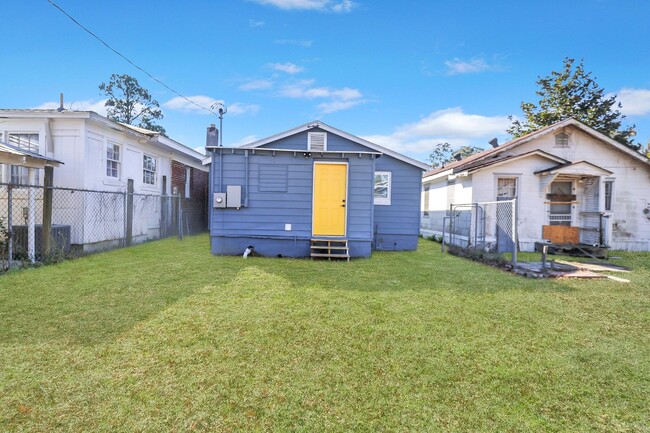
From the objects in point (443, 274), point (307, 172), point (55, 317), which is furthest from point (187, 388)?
point (307, 172)

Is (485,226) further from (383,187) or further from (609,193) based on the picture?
(609,193)

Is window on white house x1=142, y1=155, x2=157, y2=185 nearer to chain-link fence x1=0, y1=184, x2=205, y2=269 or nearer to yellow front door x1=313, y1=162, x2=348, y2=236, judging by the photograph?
chain-link fence x1=0, y1=184, x2=205, y2=269

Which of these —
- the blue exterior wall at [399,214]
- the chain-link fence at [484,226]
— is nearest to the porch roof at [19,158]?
the blue exterior wall at [399,214]

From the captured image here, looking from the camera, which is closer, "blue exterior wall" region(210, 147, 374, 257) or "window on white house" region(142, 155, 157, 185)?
"blue exterior wall" region(210, 147, 374, 257)

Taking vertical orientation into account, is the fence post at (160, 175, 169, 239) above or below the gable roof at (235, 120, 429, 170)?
below

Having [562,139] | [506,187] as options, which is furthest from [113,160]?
[562,139]

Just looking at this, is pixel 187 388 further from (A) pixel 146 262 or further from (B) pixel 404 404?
(A) pixel 146 262

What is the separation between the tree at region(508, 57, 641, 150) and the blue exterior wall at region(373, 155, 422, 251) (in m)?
16.7

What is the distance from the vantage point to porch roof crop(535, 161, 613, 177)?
10250mm

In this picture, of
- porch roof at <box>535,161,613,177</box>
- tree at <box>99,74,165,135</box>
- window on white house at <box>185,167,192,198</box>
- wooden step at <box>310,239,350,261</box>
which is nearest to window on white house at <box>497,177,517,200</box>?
porch roof at <box>535,161,613,177</box>

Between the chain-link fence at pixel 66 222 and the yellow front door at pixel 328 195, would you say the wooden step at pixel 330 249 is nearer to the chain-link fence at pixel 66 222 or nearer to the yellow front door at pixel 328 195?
the yellow front door at pixel 328 195

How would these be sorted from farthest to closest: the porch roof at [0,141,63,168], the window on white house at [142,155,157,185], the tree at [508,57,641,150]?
the tree at [508,57,641,150] < the window on white house at [142,155,157,185] < the porch roof at [0,141,63,168]

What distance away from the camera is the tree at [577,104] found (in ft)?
68.9

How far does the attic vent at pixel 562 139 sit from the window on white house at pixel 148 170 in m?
14.5
